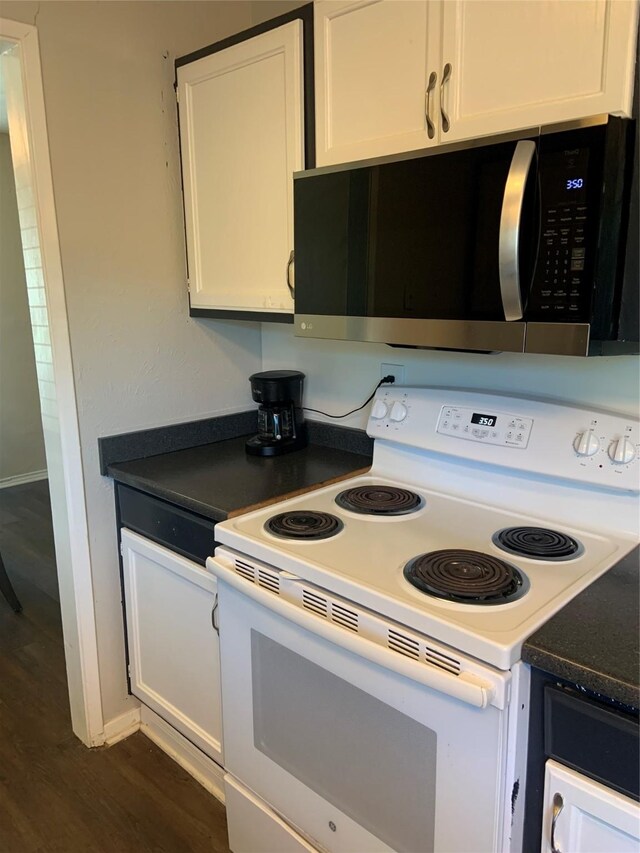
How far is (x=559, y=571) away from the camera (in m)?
1.25

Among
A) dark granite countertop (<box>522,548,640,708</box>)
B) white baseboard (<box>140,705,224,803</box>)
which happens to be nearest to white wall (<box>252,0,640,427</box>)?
Result: dark granite countertop (<box>522,548,640,708</box>)

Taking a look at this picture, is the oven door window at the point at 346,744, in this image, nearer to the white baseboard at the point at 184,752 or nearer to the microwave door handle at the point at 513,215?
the white baseboard at the point at 184,752

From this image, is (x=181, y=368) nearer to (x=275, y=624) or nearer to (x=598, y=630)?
(x=275, y=624)

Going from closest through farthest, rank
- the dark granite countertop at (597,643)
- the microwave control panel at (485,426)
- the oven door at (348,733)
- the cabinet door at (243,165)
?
the dark granite countertop at (597,643), the oven door at (348,733), the microwave control panel at (485,426), the cabinet door at (243,165)

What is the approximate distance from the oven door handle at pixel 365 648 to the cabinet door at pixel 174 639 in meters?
0.29

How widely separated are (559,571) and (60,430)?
1.39m

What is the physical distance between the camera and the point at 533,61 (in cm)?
117

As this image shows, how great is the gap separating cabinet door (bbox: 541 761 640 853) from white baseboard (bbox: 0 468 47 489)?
169 inches

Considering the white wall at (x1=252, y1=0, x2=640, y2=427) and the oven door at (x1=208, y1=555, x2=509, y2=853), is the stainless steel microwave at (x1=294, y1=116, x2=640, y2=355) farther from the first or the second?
the oven door at (x1=208, y1=555, x2=509, y2=853)

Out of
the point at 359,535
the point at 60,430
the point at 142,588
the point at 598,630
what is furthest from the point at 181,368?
the point at 598,630

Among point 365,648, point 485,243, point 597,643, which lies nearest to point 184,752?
point 365,648

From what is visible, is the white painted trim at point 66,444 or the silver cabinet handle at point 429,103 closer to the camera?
the silver cabinet handle at point 429,103

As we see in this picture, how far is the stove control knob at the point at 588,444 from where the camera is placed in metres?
1.40

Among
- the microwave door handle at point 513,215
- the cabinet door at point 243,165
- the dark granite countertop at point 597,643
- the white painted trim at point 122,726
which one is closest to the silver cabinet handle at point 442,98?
the microwave door handle at point 513,215
